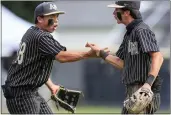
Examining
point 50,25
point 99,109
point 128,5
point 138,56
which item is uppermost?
point 128,5

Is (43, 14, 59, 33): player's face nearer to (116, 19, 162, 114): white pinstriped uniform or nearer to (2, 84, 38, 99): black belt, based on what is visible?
(2, 84, 38, 99): black belt

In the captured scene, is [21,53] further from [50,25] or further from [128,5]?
[128,5]

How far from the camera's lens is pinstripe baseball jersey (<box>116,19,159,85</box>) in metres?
9.12

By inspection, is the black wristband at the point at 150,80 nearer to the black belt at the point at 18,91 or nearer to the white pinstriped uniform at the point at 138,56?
the white pinstriped uniform at the point at 138,56

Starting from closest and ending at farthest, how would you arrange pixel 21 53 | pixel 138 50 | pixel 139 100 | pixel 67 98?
pixel 139 100
pixel 138 50
pixel 21 53
pixel 67 98

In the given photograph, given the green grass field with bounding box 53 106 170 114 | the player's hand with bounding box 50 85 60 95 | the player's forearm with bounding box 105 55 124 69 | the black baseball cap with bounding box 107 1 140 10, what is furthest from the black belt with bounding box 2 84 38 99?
the green grass field with bounding box 53 106 170 114

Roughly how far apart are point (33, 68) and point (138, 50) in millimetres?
1184

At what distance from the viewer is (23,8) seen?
19016 mm

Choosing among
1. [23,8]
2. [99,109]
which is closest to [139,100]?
[99,109]

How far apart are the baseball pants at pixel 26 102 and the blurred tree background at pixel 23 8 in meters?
8.89

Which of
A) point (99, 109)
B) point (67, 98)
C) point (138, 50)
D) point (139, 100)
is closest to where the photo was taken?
point (139, 100)

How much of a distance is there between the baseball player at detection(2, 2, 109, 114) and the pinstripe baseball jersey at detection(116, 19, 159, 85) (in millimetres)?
722

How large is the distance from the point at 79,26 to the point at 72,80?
71.5 inches

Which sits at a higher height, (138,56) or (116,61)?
(138,56)
